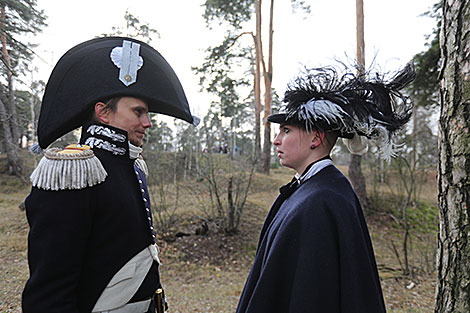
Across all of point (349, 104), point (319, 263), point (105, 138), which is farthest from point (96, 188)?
point (349, 104)

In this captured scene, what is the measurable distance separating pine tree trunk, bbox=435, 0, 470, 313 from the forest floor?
3.15 m

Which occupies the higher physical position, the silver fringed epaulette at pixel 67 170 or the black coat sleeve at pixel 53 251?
the silver fringed epaulette at pixel 67 170

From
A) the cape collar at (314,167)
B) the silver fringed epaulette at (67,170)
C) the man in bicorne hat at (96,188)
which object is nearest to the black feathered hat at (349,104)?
the cape collar at (314,167)

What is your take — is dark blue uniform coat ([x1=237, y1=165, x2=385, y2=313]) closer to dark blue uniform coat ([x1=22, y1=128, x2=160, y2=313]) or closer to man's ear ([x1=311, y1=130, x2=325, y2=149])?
man's ear ([x1=311, y1=130, x2=325, y2=149])

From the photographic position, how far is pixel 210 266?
6945 mm

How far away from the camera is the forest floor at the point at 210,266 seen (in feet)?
15.2

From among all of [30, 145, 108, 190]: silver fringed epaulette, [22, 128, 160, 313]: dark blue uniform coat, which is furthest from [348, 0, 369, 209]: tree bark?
[30, 145, 108, 190]: silver fringed epaulette

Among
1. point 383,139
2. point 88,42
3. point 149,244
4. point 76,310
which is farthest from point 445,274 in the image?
point 88,42

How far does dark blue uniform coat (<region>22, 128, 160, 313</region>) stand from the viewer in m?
1.19

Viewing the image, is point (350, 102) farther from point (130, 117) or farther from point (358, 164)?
point (358, 164)

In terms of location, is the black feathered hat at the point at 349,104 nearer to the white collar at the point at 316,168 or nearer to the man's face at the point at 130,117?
the white collar at the point at 316,168

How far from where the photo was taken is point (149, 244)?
1591 mm

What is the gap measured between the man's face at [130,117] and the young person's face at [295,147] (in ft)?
2.77

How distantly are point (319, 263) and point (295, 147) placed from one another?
70 centimetres
